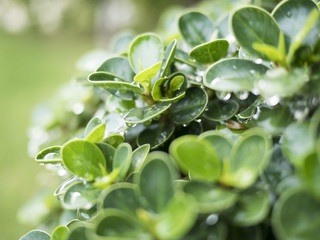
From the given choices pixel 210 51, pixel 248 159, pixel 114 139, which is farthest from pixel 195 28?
pixel 248 159

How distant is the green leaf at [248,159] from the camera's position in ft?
1.74

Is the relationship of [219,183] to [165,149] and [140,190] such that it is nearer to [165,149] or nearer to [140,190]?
[140,190]

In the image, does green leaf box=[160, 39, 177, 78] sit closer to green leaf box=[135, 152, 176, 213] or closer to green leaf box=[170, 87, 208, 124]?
green leaf box=[170, 87, 208, 124]

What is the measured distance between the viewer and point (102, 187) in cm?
67

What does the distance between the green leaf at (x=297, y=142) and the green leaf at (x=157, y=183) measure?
0.19m

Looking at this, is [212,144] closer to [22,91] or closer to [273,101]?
[273,101]

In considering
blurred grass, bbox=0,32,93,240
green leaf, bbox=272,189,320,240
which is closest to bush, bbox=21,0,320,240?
green leaf, bbox=272,189,320,240

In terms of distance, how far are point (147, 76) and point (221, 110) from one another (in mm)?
195

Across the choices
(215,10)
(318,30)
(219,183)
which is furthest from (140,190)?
(215,10)

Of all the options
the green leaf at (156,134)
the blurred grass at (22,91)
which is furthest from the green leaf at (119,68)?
the blurred grass at (22,91)

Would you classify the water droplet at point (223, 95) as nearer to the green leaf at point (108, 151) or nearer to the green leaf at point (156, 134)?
the green leaf at point (156, 134)

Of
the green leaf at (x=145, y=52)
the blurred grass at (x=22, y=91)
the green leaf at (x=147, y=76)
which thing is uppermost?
the green leaf at (x=145, y=52)

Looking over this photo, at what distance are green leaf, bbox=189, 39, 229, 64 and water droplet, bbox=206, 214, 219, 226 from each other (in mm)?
388

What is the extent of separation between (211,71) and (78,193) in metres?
0.36
